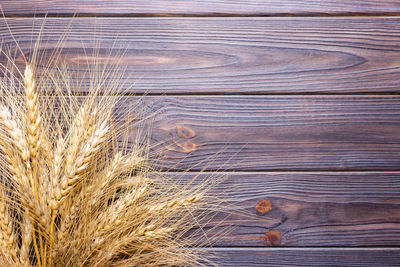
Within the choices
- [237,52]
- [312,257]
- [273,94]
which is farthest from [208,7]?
[312,257]

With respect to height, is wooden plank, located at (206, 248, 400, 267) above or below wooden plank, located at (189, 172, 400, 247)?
below

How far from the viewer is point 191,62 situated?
2.80 ft

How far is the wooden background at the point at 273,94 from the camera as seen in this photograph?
0.85 metres

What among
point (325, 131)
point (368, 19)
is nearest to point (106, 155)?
point (325, 131)

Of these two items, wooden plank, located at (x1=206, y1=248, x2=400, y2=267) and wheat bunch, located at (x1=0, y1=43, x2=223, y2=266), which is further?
wooden plank, located at (x1=206, y1=248, x2=400, y2=267)

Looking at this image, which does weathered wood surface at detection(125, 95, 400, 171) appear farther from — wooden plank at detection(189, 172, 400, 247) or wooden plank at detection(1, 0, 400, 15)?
wooden plank at detection(1, 0, 400, 15)

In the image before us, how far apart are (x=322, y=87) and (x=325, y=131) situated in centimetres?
12

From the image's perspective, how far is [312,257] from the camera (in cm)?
84

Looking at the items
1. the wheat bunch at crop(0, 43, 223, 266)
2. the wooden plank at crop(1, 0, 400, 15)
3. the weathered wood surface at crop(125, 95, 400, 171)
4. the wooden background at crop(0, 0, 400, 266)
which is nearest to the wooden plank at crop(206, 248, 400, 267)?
the wooden background at crop(0, 0, 400, 266)

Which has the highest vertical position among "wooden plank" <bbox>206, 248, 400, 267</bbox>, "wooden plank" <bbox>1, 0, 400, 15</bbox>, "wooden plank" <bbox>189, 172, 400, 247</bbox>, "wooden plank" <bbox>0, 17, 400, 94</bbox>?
"wooden plank" <bbox>1, 0, 400, 15</bbox>

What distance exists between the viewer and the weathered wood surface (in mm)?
849

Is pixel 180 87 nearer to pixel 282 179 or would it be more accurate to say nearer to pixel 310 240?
pixel 282 179

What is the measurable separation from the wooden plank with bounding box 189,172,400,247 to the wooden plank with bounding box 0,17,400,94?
233 millimetres

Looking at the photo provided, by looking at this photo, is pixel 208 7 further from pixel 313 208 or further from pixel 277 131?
pixel 313 208
